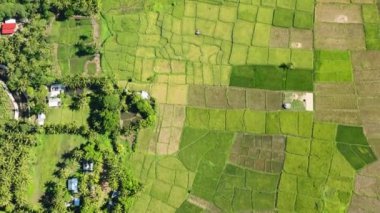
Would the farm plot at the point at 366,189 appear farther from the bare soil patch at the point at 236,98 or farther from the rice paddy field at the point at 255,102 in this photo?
the bare soil patch at the point at 236,98

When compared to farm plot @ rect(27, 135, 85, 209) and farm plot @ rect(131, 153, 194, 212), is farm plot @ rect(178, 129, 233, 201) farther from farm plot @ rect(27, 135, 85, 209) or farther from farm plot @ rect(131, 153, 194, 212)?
farm plot @ rect(27, 135, 85, 209)

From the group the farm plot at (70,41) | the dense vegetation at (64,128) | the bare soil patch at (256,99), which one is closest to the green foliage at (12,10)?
the dense vegetation at (64,128)

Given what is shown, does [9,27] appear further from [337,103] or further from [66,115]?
[337,103]

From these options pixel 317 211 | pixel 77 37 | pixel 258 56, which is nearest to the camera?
pixel 317 211

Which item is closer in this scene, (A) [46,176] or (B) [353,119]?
(B) [353,119]

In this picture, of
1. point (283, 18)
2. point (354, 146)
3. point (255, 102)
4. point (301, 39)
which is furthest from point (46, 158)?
point (354, 146)

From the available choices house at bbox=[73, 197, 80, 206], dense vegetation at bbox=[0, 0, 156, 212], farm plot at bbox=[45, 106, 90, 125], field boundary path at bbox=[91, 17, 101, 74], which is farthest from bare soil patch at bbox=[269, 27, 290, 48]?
house at bbox=[73, 197, 80, 206]

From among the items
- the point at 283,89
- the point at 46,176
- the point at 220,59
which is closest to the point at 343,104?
the point at 283,89

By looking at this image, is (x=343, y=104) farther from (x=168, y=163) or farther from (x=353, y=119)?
(x=168, y=163)
